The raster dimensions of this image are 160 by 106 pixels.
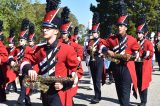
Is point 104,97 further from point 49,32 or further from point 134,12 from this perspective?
point 134,12

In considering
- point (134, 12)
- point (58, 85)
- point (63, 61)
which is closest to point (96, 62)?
point (63, 61)

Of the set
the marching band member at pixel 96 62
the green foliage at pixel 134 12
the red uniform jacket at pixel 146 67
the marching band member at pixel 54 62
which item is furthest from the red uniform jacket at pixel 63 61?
the green foliage at pixel 134 12

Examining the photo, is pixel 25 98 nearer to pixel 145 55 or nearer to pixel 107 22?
pixel 145 55

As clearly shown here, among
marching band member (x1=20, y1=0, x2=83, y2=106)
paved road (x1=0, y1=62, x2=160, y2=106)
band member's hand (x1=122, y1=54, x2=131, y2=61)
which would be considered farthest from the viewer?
paved road (x1=0, y1=62, x2=160, y2=106)

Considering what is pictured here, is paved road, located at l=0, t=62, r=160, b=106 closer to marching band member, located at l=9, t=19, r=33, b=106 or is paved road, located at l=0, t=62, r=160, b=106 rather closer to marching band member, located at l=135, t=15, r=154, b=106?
marching band member, located at l=135, t=15, r=154, b=106

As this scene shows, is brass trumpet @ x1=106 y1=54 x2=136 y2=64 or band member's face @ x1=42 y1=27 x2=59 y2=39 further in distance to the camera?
brass trumpet @ x1=106 y1=54 x2=136 y2=64

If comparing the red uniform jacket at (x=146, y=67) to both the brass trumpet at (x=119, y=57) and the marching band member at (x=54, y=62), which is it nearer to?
the brass trumpet at (x=119, y=57)

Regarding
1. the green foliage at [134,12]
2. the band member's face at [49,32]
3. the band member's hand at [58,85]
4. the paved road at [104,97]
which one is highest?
the green foliage at [134,12]

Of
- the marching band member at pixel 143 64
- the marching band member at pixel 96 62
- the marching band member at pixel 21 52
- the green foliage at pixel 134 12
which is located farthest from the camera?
the green foliage at pixel 134 12

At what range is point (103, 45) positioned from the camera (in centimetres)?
887

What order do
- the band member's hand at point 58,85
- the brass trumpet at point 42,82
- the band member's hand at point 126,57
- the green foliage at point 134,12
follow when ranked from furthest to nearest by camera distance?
the green foliage at point 134,12 < the band member's hand at point 126,57 < the band member's hand at point 58,85 < the brass trumpet at point 42,82

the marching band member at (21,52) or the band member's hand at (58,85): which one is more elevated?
→ the marching band member at (21,52)

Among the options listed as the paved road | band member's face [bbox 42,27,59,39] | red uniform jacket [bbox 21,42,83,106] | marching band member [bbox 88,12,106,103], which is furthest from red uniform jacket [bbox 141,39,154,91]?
band member's face [bbox 42,27,59,39]

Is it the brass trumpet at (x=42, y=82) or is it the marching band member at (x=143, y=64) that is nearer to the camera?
the brass trumpet at (x=42, y=82)
